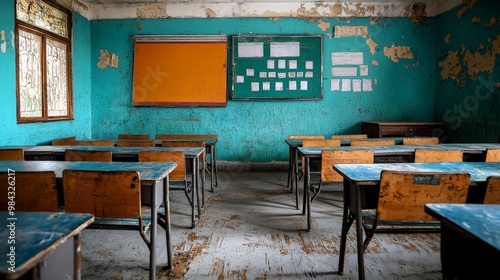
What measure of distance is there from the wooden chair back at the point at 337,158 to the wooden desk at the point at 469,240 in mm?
1721

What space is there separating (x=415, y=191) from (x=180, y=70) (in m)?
5.11

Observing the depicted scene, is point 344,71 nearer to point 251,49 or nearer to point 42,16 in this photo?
point 251,49

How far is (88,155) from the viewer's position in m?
3.01

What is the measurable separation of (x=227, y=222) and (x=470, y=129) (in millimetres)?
4226

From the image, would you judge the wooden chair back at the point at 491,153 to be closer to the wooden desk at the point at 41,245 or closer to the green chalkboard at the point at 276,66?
the wooden desk at the point at 41,245

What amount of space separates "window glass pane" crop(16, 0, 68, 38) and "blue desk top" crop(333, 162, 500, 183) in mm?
4228

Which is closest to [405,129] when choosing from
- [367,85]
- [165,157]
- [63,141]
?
[367,85]

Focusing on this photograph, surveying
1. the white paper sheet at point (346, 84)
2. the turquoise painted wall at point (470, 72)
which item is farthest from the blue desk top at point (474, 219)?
the white paper sheet at point (346, 84)

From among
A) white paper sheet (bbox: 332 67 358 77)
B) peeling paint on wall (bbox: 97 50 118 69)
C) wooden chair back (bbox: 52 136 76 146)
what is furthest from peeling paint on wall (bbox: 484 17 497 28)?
peeling paint on wall (bbox: 97 50 118 69)

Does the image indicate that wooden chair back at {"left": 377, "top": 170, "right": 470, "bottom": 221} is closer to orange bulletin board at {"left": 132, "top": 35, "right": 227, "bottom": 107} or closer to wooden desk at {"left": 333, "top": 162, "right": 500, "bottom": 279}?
wooden desk at {"left": 333, "top": 162, "right": 500, "bottom": 279}

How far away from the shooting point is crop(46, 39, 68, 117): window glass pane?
4973mm

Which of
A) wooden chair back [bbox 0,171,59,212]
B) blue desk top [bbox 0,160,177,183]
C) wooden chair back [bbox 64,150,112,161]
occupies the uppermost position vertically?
wooden chair back [bbox 64,150,112,161]

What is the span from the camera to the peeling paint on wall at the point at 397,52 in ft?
20.6

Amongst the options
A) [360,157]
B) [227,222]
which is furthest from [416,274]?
[227,222]
